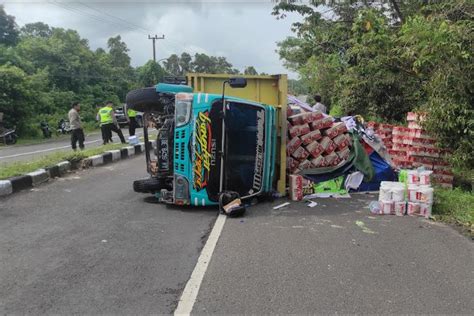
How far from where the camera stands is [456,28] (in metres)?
8.27

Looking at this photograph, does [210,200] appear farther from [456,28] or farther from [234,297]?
[456,28]

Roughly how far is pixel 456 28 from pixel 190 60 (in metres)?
77.6

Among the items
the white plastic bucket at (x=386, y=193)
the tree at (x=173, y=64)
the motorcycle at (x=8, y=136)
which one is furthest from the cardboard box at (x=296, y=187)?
the tree at (x=173, y=64)

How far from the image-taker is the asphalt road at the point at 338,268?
12.4 feet

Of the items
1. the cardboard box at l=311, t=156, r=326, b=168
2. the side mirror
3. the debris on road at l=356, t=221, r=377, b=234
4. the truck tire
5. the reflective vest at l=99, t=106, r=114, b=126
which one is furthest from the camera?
the reflective vest at l=99, t=106, r=114, b=126

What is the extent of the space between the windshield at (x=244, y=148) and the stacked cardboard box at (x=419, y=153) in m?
3.77

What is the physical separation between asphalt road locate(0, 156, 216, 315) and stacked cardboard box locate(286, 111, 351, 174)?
2200 millimetres

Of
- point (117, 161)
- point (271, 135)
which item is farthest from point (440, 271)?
point (117, 161)

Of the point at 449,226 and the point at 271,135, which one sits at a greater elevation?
the point at 271,135

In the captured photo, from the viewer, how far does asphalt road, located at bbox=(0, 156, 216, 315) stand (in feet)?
12.5

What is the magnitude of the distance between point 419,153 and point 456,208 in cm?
260

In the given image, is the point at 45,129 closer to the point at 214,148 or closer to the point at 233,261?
the point at 214,148

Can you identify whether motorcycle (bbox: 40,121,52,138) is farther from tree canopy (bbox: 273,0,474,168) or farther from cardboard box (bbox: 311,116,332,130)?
cardboard box (bbox: 311,116,332,130)

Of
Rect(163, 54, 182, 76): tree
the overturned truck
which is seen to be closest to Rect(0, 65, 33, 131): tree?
the overturned truck
